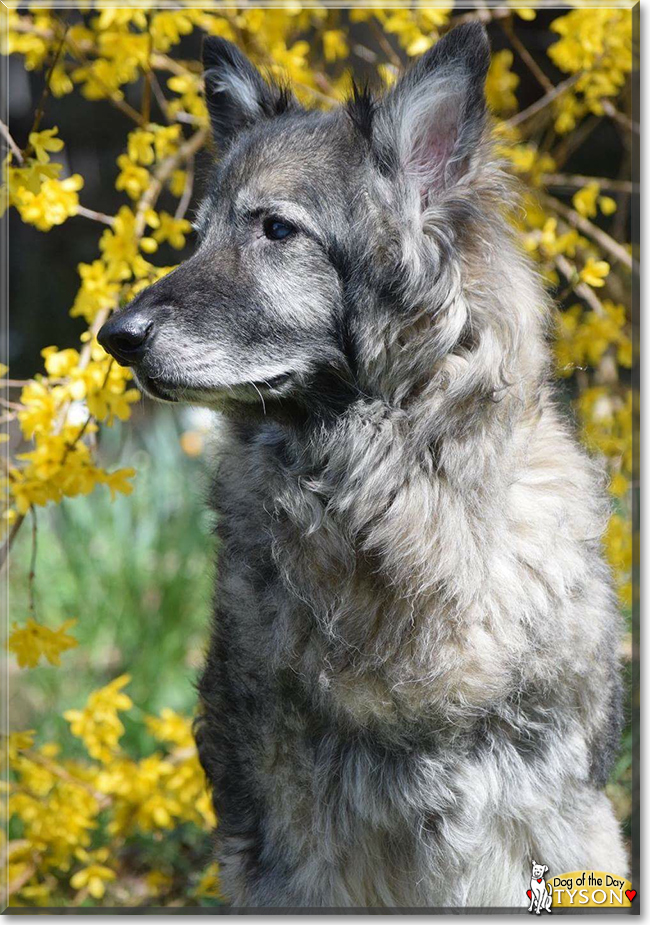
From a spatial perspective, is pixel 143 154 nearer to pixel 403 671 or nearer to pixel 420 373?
pixel 420 373

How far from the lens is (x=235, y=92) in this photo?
8.80 feet

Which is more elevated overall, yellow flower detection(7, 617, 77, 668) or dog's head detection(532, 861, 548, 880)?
yellow flower detection(7, 617, 77, 668)

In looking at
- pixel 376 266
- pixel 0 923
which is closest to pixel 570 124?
pixel 376 266

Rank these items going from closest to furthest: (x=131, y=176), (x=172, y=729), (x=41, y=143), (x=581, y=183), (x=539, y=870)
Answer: (x=539, y=870) → (x=41, y=143) → (x=131, y=176) → (x=172, y=729) → (x=581, y=183)

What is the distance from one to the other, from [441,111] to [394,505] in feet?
2.96

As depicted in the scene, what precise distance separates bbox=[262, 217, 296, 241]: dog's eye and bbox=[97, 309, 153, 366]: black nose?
358 millimetres

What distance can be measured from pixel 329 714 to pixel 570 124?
9.26ft

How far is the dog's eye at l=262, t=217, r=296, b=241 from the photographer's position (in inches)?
88.4

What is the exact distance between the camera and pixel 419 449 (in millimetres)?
2252

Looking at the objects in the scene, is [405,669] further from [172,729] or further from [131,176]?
[131,176]

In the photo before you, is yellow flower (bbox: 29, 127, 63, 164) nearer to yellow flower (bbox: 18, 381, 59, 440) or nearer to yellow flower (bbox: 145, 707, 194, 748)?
yellow flower (bbox: 18, 381, 59, 440)

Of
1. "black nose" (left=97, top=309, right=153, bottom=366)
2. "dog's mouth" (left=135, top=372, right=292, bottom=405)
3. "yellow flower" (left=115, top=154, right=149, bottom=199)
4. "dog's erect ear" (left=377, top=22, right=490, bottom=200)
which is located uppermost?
"dog's erect ear" (left=377, top=22, right=490, bottom=200)

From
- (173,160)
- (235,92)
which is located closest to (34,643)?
(235,92)

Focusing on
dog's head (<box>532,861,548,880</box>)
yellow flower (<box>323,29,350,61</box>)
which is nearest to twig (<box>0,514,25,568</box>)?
dog's head (<box>532,861,548,880</box>)
